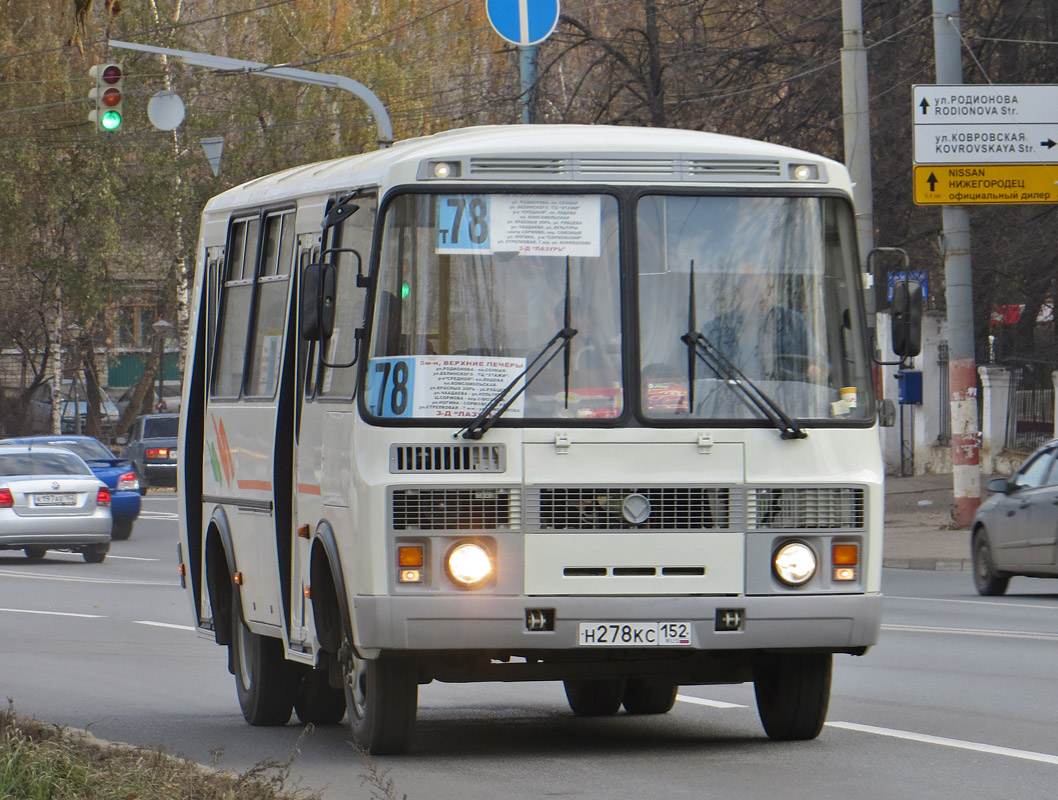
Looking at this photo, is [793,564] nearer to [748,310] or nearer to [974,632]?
[748,310]

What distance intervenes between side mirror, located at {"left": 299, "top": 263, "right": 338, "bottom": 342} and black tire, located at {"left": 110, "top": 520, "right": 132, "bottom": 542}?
25.1 m

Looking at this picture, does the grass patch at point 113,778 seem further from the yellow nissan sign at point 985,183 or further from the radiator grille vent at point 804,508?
the yellow nissan sign at point 985,183

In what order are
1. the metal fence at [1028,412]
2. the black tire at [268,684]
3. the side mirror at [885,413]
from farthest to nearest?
the metal fence at [1028,412], the black tire at [268,684], the side mirror at [885,413]

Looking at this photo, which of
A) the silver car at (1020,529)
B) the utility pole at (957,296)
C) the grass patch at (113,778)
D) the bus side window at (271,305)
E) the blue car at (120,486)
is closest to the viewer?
the grass patch at (113,778)

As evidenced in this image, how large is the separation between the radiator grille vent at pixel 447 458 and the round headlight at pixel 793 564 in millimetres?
1175

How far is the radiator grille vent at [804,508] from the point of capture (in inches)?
348

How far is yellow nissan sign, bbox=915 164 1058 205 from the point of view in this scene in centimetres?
2564

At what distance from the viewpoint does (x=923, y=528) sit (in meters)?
28.4

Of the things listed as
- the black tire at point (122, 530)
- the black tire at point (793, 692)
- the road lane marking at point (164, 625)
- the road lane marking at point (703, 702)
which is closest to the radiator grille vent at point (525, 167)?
the black tire at point (793, 692)

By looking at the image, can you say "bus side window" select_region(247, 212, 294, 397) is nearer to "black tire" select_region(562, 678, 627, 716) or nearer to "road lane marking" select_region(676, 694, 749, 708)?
"black tire" select_region(562, 678, 627, 716)

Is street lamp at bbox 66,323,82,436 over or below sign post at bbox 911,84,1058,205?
below

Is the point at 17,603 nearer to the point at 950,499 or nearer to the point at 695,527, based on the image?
the point at 695,527

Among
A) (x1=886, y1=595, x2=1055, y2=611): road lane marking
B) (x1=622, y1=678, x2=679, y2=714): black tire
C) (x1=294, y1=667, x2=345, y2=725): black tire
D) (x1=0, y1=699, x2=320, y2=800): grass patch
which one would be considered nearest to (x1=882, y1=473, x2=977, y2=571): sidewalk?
(x1=886, y1=595, x2=1055, y2=611): road lane marking

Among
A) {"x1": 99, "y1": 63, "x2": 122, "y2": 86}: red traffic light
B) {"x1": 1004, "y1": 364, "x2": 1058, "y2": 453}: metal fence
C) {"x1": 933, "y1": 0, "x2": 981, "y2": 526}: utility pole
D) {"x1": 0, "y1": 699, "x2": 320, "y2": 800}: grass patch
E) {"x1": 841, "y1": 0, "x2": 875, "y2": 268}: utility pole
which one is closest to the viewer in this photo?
{"x1": 0, "y1": 699, "x2": 320, "y2": 800}: grass patch
